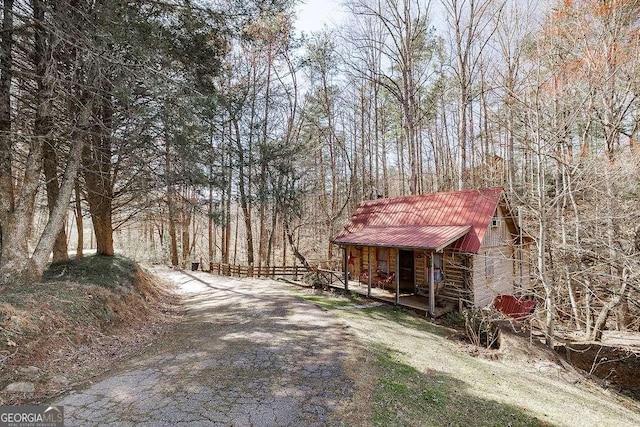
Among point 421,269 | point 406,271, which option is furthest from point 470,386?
point 406,271

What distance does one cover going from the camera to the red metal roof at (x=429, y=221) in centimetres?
1133

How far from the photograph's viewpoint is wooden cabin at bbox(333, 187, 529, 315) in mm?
11195

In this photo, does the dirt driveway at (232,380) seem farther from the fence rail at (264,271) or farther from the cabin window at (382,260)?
the fence rail at (264,271)

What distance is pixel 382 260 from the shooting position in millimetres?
14523

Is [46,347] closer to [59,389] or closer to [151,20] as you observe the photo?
[59,389]

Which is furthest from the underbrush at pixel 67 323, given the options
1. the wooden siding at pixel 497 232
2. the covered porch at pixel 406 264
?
the wooden siding at pixel 497 232

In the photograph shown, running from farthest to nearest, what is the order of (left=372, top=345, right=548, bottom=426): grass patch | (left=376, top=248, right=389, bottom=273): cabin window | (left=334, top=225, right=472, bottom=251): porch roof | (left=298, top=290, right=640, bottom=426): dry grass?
1. (left=376, top=248, right=389, bottom=273): cabin window
2. (left=334, top=225, right=472, bottom=251): porch roof
3. (left=298, top=290, right=640, bottom=426): dry grass
4. (left=372, top=345, right=548, bottom=426): grass patch

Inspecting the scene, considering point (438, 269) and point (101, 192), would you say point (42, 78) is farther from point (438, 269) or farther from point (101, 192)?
point (438, 269)

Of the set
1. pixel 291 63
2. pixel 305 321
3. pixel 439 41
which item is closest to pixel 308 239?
pixel 291 63

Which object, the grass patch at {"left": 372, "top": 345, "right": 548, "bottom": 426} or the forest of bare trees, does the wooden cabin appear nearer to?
the forest of bare trees

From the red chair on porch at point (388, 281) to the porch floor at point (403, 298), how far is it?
243 millimetres

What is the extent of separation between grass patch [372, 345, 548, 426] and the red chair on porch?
778cm

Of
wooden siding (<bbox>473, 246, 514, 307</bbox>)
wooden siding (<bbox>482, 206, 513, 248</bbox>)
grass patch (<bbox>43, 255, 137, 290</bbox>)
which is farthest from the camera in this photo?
wooden siding (<bbox>482, 206, 513, 248</bbox>)
